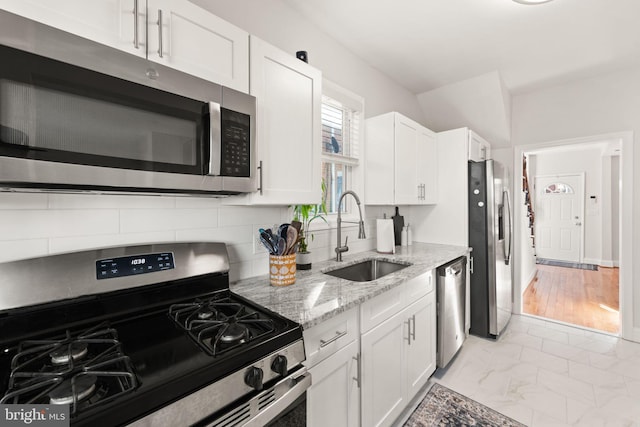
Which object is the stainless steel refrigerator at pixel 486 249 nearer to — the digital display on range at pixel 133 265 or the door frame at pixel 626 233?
the door frame at pixel 626 233

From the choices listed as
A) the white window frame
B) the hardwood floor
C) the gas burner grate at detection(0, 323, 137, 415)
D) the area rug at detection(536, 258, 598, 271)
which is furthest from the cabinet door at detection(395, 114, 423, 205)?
the area rug at detection(536, 258, 598, 271)

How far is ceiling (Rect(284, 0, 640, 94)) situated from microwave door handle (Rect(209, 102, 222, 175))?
4.23ft

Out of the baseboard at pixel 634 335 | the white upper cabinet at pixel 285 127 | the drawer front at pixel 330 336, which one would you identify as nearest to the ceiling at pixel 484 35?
the white upper cabinet at pixel 285 127

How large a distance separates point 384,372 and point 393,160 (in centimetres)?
157

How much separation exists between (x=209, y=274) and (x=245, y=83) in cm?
86

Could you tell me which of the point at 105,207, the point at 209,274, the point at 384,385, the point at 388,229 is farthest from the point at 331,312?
the point at 388,229

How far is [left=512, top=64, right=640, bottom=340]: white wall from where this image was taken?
9.17 feet

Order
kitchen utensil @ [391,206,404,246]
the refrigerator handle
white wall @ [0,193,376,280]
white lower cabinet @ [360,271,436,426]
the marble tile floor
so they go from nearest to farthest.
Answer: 1. white wall @ [0,193,376,280]
2. white lower cabinet @ [360,271,436,426]
3. the marble tile floor
4. kitchen utensil @ [391,206,404,246]
5. the refrigerator handle

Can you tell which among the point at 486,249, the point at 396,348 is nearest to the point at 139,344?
the point at 396,348

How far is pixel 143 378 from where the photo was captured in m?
0.70

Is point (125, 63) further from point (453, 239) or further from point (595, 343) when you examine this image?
point (595, 343)

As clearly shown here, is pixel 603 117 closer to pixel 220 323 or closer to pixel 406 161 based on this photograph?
pixel 406 161

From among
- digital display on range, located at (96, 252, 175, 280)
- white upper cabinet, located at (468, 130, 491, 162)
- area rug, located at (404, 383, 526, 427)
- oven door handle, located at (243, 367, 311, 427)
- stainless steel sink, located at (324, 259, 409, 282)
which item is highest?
white upper cabinet, located at (468, 130, 491, 162)

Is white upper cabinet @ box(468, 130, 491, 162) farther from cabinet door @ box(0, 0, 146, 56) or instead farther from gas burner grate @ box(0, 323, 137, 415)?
gas burner grate @ box(0, 323, 137, 415)
